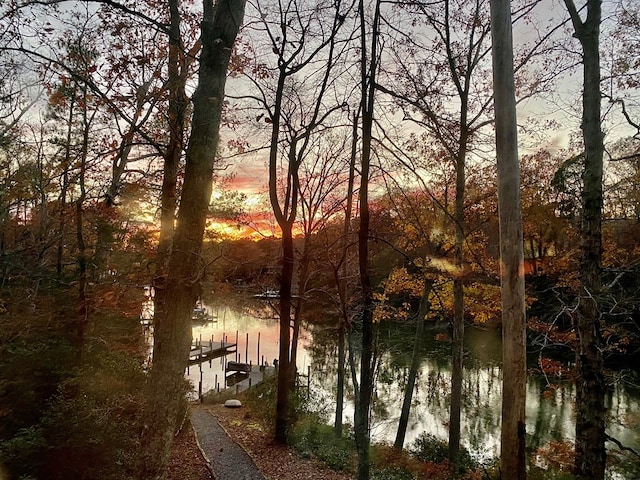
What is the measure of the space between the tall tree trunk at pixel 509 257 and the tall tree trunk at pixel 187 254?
2475 millimetres

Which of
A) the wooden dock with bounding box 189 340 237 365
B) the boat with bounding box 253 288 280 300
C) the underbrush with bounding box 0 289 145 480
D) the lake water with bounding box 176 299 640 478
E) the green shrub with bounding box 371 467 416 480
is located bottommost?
the wooden dock with bounding box 189 340 237 365

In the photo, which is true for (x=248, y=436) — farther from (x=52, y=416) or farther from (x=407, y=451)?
(x=52, y=416)

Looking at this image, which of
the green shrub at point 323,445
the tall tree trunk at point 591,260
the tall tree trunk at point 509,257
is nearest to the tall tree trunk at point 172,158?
the tall tree trunk at point 509,257

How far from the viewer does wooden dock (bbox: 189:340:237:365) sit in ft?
115

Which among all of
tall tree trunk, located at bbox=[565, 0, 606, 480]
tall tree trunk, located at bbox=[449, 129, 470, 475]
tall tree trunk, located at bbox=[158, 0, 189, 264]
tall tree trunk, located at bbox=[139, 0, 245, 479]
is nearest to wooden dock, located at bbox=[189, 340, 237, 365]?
tall tree trunk, located at bbox=[158, 0, 189, 264]

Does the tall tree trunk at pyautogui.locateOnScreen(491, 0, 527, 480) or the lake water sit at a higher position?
the tall tree trunk at pyautogui.locateOnScreen(491, 0, 527, 480)

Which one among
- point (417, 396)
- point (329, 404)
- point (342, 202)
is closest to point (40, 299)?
point (342, 202)

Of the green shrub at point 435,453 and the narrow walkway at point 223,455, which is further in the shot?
the green shrub at point 435,453

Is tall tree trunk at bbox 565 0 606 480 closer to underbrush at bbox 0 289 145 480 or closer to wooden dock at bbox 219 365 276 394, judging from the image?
underbrush at bbox 0 289 145 480

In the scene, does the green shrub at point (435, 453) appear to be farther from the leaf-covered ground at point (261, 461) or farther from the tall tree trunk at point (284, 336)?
the tall tree trunk at point (284, 336)

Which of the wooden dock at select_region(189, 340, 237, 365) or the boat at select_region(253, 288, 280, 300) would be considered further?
the wooden dock at select_region(189, 340, 237, 365)

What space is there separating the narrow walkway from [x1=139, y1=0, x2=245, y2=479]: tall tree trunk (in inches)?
234

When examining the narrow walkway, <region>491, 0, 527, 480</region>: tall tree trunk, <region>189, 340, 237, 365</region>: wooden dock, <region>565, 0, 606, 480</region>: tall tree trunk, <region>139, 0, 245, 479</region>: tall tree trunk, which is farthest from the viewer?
<region>189, 340, 237, 365</region>: wooden dock

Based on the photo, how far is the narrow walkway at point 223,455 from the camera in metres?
8.66
